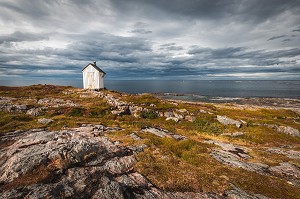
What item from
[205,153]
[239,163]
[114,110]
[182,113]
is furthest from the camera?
[182,113]

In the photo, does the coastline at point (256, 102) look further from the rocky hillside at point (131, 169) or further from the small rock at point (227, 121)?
the rocky hillside at point (131, 169)

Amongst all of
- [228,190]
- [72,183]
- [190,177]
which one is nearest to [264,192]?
[228,190]

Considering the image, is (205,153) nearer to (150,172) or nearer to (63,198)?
(150,172)

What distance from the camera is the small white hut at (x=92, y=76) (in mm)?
68250

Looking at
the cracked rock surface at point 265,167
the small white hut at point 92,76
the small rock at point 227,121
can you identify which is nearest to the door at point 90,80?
the small white hut at point 92,76

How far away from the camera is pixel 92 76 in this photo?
69312mm

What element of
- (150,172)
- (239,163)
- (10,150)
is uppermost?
(10,150)

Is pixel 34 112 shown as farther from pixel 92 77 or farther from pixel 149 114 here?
pixel 92 77

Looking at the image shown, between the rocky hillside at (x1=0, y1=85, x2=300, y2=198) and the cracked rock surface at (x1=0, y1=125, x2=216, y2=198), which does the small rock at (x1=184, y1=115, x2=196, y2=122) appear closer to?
the rocky hillside at (x1=0, y1=85, x2=300, y2=198)

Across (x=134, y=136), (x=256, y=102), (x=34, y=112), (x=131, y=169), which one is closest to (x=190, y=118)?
(x=134, y=136)

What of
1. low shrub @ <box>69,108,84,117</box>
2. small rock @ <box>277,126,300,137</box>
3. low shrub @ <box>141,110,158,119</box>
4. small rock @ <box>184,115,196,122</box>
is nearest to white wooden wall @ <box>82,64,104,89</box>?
low shrub @ <box>69,108,84,117</box>

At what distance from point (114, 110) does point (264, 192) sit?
35098mm

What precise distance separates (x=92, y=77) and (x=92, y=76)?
412mm

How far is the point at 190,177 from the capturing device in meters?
14.4
